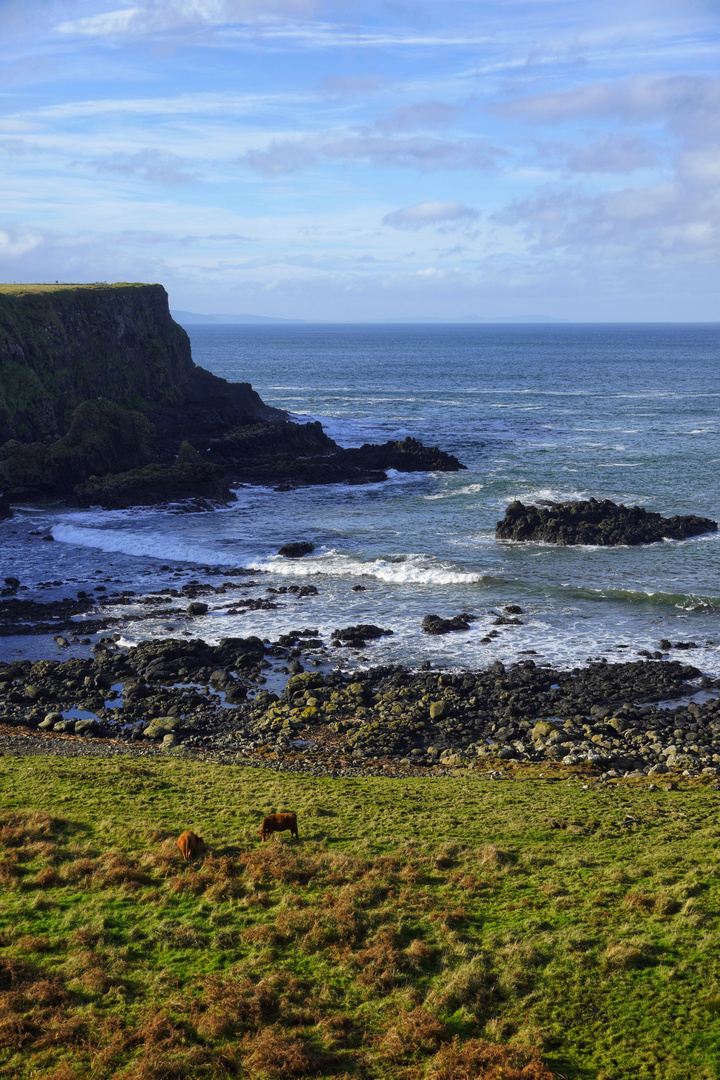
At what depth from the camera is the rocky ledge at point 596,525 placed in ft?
Result: 163

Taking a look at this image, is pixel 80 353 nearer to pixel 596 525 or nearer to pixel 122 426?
pixel 122 426

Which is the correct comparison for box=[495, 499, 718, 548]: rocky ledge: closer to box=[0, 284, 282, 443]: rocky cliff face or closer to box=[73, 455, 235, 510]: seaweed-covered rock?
box=[73, 455, 235, 510]: seaweed-covered rock

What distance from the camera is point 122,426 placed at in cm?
6956

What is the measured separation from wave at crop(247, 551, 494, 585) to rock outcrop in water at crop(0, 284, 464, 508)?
706 inches

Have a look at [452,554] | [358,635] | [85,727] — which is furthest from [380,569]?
[85,727]

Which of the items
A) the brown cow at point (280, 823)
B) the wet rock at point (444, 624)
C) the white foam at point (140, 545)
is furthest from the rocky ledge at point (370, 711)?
the white foam at point (140, 545)

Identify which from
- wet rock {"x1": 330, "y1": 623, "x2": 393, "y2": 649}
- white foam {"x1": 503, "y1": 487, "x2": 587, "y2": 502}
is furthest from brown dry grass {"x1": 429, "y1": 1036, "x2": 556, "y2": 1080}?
white foam {"x1": 503, "y1": 487, "x2": 587, "y2": 502}

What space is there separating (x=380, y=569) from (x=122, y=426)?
33.5 meters

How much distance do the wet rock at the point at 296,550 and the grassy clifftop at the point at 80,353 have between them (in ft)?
101

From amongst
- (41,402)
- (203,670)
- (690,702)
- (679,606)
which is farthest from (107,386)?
(690,702)

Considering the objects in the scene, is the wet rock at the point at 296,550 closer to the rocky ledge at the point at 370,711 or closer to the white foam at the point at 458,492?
the rocky ledge at the point at 370,711

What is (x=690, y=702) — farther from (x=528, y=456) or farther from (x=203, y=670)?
(x=528, y=456)

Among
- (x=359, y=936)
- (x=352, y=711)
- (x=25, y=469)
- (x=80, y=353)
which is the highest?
(x=80, y=353)

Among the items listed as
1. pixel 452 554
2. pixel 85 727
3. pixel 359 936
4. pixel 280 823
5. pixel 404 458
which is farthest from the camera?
pixel 404 458
